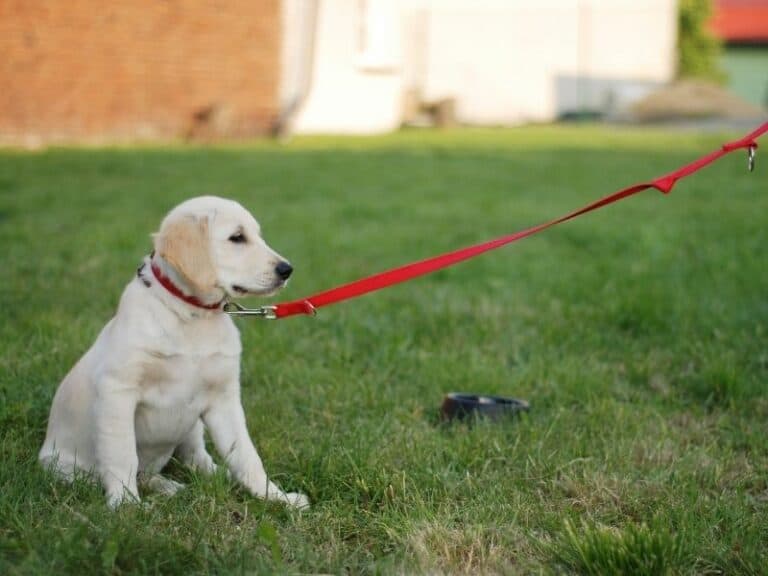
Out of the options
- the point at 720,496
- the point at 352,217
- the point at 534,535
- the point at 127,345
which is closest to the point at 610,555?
the point at 534,535

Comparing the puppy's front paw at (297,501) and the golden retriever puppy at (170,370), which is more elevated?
the golden retriever puppy at (170,370)

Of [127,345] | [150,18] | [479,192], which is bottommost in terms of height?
[479,192]

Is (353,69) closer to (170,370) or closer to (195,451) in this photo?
(195,451)

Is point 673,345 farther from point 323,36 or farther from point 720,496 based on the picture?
point 323,36

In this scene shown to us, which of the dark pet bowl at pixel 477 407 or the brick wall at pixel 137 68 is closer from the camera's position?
the dark pet bowl at pixel 477 407

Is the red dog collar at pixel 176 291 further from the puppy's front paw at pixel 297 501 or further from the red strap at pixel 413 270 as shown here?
the puppy's front paw at pixel 297 501

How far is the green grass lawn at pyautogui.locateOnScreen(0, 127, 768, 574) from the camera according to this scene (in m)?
2.23

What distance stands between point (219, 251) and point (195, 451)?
0.62 meters

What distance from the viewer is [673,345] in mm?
4234

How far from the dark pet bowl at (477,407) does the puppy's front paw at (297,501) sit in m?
0.79

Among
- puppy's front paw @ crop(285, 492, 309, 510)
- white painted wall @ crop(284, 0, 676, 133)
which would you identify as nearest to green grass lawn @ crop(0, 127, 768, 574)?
puppy's front paw @ crop(285, 492, 309, 510)

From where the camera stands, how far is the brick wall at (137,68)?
11.3 m

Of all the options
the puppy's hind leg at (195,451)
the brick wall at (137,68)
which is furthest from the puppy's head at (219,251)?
the brick wall at (137,68)

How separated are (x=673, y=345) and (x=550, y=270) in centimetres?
159
